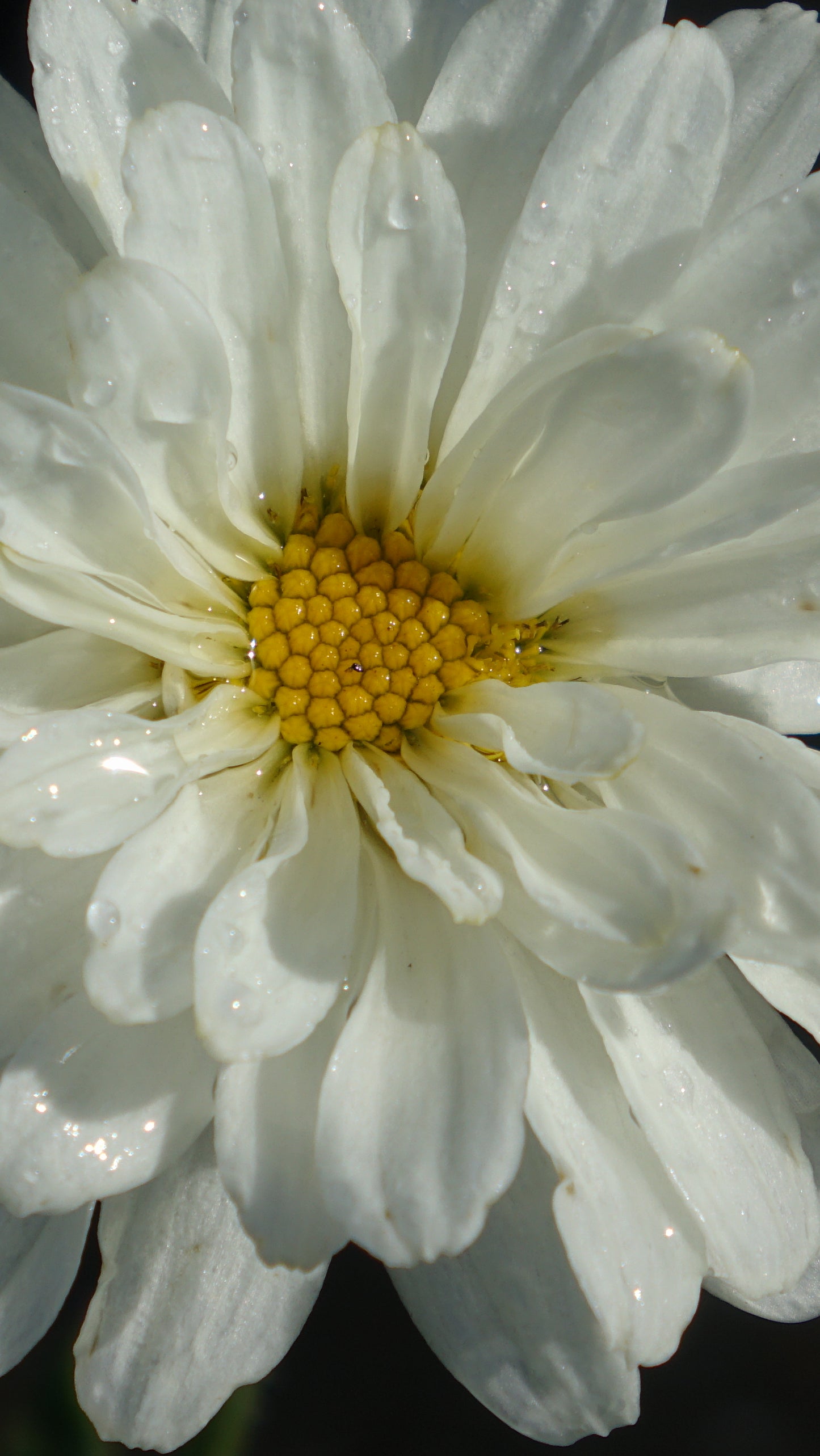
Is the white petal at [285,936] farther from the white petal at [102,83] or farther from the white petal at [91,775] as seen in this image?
the white petal at [102,83]

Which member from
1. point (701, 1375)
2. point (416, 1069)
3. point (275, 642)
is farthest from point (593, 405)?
point (701, 1375)

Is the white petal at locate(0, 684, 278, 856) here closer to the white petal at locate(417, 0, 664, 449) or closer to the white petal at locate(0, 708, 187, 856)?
the white petal at locate(0, 708, 187, 856)

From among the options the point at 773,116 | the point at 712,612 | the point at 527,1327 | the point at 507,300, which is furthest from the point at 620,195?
the point at 527,1327

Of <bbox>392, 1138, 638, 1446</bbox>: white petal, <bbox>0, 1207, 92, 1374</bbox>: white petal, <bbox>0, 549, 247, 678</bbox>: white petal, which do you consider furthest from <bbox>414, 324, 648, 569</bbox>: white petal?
<bbox>0, 1207, 92, 1374</bbox>: white petal

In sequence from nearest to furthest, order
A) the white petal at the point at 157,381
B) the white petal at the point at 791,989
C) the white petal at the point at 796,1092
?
the white petal at the point at 157,381 → the white petal at the point at 791,989 → the white petal at the point at 796,1092

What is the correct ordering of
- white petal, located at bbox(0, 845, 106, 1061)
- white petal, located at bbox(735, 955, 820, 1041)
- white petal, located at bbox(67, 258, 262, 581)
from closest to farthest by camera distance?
1. white petal, located at bbox(67, 258, 262, 581)
2. white petal, located at bbox(0, 845, 106, 1061)
3. white petal, located at bbox(735, 955, 820, 1041)

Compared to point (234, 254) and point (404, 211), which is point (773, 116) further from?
point (234, 254)

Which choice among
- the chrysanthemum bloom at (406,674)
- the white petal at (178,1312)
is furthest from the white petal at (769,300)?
the white petal at (178,1312)
